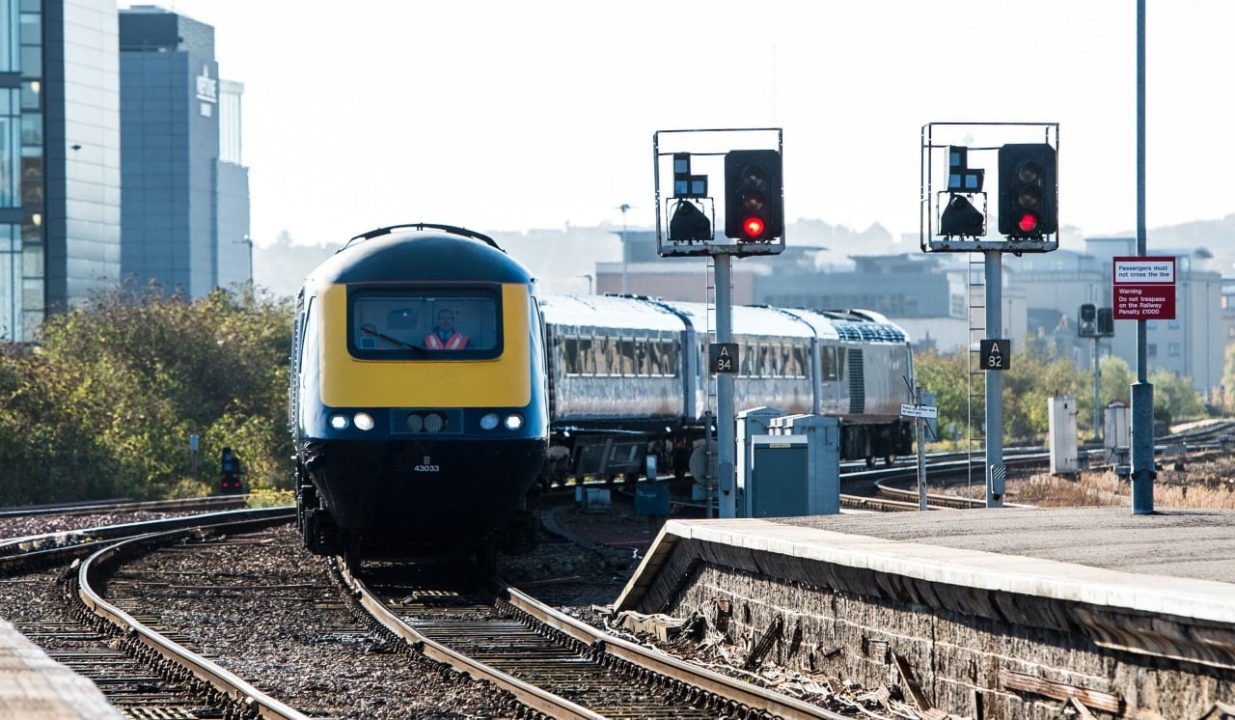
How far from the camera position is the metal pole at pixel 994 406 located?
1998 centimetres

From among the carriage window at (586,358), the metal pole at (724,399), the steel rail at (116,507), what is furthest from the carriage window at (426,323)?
the steel rail at (116,507)

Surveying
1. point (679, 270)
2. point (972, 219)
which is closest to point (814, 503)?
point (972, 219)

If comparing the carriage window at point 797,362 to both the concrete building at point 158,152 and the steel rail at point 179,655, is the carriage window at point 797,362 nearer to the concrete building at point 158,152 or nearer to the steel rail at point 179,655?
the steel rail at point 179,655

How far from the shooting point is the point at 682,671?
11781 millimetres

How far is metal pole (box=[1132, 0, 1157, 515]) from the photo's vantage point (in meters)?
15.9

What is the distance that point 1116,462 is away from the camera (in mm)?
34188

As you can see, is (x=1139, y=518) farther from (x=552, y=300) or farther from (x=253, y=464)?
(x=253, y=464)

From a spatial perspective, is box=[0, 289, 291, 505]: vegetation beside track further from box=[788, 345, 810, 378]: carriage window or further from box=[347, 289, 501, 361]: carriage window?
box=[347, 289, 501, 361]: carriage window

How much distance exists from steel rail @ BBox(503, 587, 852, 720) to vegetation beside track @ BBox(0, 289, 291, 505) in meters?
25.8

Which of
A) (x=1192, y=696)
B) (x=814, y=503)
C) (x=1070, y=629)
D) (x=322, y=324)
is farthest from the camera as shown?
(x=814, y=503)

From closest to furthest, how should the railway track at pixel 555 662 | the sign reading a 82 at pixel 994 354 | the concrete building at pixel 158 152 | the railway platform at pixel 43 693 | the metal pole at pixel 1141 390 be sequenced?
the railway platform at pixel 43 693 < the railway track at pixel 555 662 < the metal pole at pixel 1141 390 < the sign reading a 82 at pixel 994 354 < the concrete building at pixel 158 152

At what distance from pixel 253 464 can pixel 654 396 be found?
1504cm

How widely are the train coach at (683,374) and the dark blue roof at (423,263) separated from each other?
133 inches

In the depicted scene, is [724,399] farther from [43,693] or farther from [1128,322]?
[1128,322]
